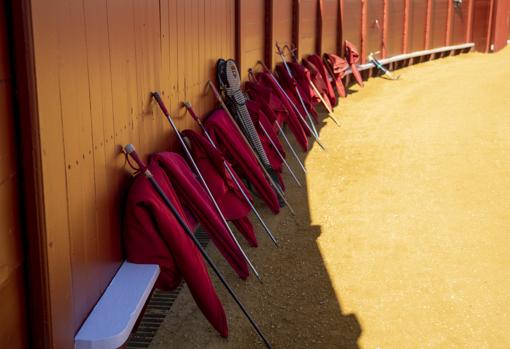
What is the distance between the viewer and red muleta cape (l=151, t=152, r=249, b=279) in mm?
3492

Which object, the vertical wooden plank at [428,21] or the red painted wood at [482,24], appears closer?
the vertical wooden plank at [428,21]

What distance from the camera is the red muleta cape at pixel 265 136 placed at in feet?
19.6

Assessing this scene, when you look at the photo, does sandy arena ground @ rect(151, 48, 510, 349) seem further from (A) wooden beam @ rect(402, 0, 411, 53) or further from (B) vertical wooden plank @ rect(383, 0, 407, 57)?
(A) wooden beam @ rect(402, 0, 411, 53)

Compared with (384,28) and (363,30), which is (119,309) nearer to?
(363,30)

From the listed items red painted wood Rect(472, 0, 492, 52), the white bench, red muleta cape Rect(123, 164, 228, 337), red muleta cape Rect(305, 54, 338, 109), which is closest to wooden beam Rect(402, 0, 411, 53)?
red painted wood Rect(472, 0, 492, 52)

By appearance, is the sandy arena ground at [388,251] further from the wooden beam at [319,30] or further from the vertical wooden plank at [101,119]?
the wooden beam at [319,30]

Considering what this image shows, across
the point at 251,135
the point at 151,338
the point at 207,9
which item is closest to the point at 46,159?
the point at 151,338

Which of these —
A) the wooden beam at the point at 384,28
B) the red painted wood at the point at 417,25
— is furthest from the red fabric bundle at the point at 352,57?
the red painted wood at the point at 417,25

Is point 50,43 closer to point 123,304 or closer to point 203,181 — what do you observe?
point 123,304

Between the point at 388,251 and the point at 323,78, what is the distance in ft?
16.6

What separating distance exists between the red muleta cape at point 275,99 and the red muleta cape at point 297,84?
1.67 ft

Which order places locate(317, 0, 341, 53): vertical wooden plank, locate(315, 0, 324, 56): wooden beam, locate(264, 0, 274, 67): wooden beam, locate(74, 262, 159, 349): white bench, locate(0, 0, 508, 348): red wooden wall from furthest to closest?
locate(317, 0, 341, 53): vertical wooden plank
locate(315, 0, 324, 56): wooden beam
locate(264, 0, 274, 67): wooden beam
locate(74, 262, 159, 349): white bench
locate(0, 0, 508, 348): red wooden wall

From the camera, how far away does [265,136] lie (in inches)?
235

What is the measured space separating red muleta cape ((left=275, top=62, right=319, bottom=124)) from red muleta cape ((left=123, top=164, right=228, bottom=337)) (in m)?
4.67
